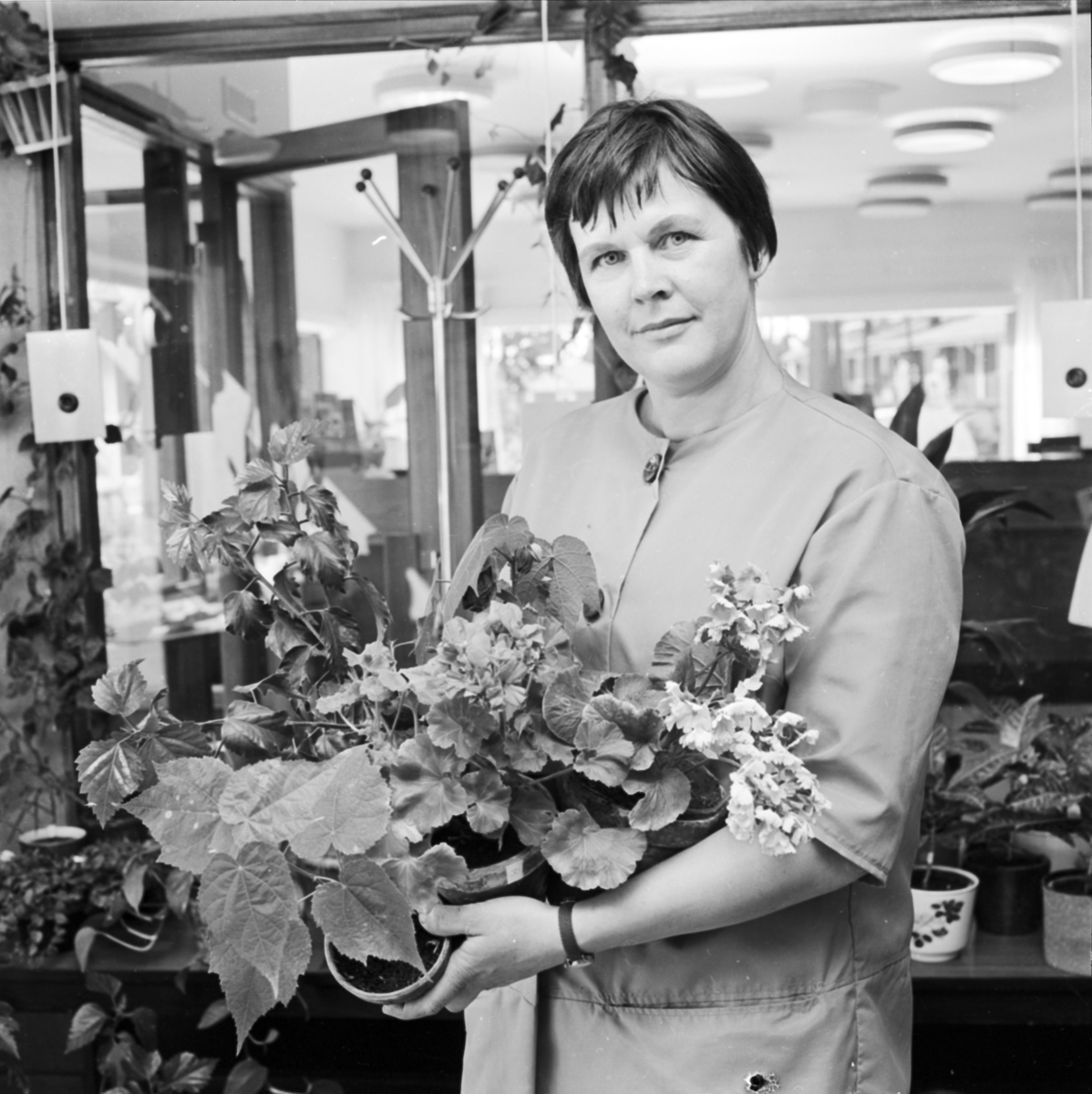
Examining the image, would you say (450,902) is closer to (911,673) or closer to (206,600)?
(911,673)

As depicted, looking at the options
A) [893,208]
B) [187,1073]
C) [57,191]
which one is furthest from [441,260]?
[187,1073]

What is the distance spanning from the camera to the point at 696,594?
4.65 feet

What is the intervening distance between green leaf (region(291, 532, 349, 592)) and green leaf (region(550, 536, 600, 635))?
0.25 metres

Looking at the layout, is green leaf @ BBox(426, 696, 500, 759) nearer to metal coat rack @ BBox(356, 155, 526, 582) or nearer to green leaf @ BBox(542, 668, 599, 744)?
green leaf @ BBox(542, 668, 599, 744)

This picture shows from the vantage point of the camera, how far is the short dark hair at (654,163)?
1396mm

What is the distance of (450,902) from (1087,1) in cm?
227

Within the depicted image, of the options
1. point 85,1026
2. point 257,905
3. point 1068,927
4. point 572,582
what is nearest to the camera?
point 257,905

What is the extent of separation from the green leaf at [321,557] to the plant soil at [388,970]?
39 cm

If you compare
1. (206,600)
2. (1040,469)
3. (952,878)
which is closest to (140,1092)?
(206,600)

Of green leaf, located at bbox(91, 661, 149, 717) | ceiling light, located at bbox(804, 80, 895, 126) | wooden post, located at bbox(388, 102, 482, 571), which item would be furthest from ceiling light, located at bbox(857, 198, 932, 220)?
green leaf, located at bbox(91, 661, 149, 717)

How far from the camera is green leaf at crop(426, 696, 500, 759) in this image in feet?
3.90

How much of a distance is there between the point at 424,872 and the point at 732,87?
206 centimetres

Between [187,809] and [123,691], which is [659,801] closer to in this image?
[187,809]

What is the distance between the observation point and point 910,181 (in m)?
2.80
